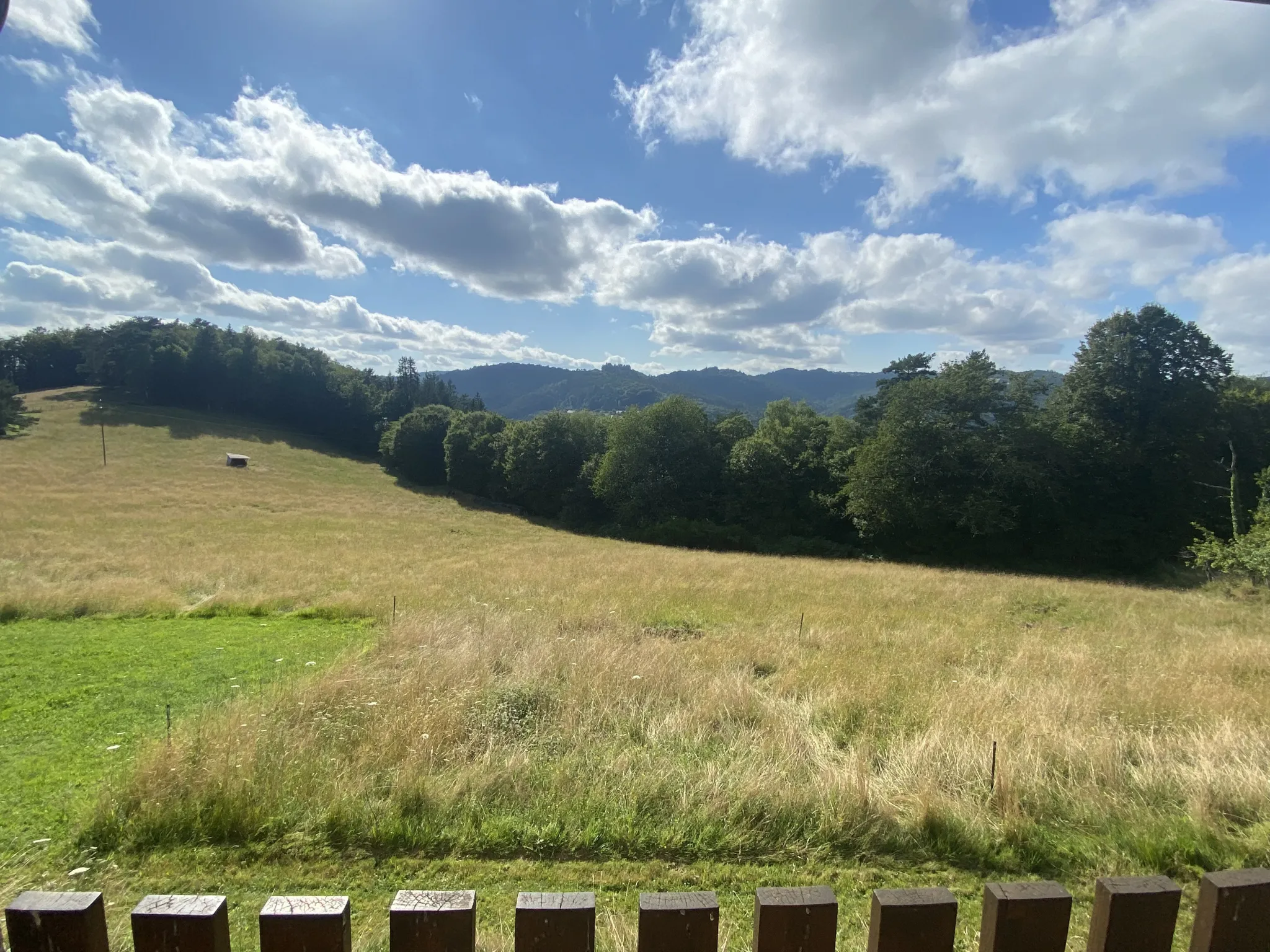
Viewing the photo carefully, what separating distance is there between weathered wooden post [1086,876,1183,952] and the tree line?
24883 millimetres

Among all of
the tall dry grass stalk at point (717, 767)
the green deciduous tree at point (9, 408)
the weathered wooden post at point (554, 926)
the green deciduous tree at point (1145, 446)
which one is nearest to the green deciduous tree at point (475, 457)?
Result: the green deciduous tree at point (9, 408)

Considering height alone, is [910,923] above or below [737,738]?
above

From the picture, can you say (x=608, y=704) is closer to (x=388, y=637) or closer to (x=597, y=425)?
(x=388, y=637)

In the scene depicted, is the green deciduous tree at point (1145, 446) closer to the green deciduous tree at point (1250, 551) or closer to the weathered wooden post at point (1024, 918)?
the green deciduous tree at point (1250, 551)

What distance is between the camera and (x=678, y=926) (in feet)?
4.86

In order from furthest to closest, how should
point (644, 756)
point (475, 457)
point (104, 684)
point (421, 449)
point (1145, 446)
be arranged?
1. point (421, 449)
2. point (475, 457)
3. point (1145, 446)
4. point (104, 684)
5. point (644, 756)

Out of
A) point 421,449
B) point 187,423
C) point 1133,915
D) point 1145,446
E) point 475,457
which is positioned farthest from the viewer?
point 187,423

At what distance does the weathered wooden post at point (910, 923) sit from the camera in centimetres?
151

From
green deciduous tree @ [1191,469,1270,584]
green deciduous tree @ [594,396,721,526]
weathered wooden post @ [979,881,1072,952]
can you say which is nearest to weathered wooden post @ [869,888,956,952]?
weathered wooden post @ [979,881,1072,952]

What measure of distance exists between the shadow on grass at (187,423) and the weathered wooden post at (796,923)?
70.9 m

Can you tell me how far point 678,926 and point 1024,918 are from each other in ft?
2.90

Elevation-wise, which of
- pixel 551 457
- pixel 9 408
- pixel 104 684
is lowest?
pixel 551 457

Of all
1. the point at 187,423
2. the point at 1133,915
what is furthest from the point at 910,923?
the point at 187,423

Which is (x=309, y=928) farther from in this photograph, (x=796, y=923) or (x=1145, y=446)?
(x=1145, y=446)
